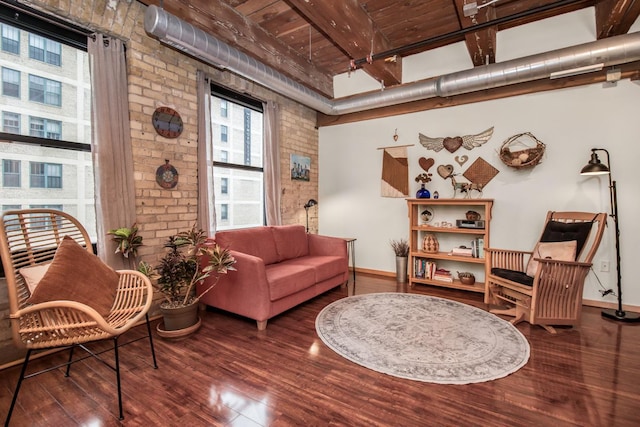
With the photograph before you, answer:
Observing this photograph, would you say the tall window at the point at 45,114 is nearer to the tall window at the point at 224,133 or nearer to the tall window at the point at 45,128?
the tall window at the point at 45,128

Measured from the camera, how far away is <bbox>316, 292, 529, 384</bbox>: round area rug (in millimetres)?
2154

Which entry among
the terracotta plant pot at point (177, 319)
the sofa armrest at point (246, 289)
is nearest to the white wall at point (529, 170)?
the sofa armrest at point (246, 289)

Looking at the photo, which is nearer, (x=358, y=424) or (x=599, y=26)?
(x=358, y=424)

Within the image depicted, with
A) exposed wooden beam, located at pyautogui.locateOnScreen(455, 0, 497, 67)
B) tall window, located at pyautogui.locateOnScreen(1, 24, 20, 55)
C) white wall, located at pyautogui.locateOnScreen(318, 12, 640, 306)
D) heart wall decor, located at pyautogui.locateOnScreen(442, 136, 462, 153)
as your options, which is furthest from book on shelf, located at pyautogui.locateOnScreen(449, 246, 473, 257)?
tall window, located at pyautogui.locateOnScreen(1, 24, 20, 55)

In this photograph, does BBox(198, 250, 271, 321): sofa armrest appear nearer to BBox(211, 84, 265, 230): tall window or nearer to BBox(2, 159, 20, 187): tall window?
BBox(211, 84, 265, 230): tall window

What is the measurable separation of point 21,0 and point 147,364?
Result: 9.27 feet

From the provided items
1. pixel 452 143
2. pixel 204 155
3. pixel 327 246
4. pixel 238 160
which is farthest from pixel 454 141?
pixel 204 155

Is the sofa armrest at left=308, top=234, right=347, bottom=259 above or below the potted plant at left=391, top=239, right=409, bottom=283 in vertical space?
above

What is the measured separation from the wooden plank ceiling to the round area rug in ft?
8.66

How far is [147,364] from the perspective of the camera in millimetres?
2230

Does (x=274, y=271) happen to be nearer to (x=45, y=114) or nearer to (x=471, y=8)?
(x=45, y=114)

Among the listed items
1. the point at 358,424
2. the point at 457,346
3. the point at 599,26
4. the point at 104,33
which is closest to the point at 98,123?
the point at 104,33

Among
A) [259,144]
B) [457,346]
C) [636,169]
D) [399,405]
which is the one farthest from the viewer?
[259,144]

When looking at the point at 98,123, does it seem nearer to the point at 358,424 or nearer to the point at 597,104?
the point at 358,424
